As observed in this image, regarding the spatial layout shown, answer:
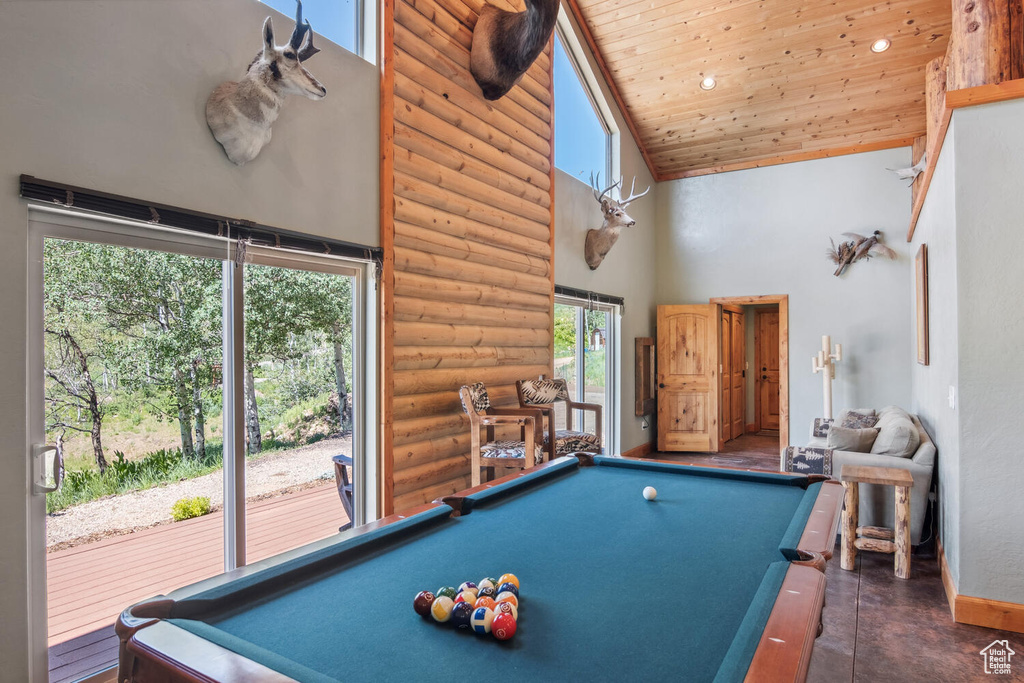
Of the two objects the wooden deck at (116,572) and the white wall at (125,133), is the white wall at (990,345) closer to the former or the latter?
the white wall at (125,133)

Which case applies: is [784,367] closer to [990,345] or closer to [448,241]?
[990,345]

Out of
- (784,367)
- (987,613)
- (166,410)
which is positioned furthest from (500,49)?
(784,367)

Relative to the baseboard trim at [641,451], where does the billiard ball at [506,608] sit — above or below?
above

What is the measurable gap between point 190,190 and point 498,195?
2677mm

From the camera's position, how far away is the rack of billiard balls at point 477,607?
1.19 m

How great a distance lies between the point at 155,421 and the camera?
255 cm

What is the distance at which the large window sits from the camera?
592 centimetres

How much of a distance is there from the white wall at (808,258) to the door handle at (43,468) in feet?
23.5

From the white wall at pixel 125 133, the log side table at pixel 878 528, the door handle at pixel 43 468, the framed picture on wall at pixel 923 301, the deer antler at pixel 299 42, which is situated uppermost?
the deer antler at pixel 299 42

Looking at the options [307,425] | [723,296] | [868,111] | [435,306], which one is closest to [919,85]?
[868,111]

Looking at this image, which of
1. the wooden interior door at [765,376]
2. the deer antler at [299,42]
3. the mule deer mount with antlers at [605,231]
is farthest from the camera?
the wooden interior door at [765,376]

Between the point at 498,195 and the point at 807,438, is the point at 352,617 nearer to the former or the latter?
the point at 498,195

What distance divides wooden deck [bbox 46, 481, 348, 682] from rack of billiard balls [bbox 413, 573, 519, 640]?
1.79 m

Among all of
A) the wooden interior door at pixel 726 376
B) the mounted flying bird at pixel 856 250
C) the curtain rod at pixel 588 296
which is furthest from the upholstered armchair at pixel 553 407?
the mounted flying bird at pixel 856 250
